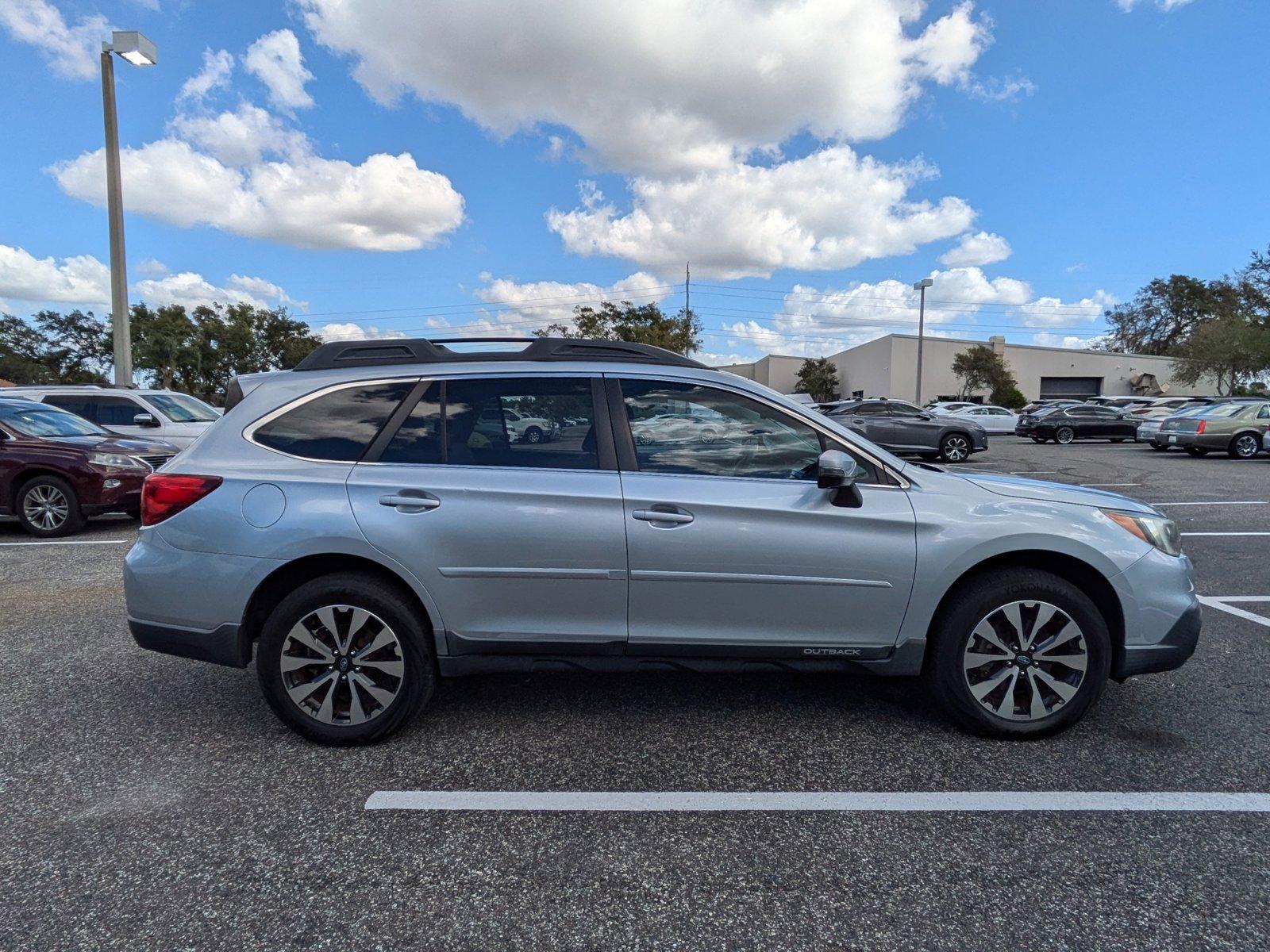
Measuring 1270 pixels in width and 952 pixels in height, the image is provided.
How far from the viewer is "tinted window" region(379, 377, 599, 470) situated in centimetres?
321

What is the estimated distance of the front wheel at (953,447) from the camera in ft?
58.5

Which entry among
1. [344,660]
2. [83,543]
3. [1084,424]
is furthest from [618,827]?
[1084,424]

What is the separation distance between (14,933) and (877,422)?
59.5 ft

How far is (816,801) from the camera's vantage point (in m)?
2.75

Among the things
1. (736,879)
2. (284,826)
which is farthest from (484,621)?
(736,879)

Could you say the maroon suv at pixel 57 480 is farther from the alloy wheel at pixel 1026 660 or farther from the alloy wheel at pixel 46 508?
the alloy wheel at pixel 1026 660

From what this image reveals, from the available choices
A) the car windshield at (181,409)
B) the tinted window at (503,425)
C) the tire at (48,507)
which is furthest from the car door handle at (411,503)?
the car windshield at (181,409)

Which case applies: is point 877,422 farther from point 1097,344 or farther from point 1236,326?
point 1097,344

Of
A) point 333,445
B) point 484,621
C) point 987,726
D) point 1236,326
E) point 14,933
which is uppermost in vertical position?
point 1236,326

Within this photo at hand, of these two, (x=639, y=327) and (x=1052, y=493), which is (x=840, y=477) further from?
(x=639, y=327)

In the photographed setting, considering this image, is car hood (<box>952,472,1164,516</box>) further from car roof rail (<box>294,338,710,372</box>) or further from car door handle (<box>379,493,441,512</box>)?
car door handle (<box>379,493,441,512</box>)

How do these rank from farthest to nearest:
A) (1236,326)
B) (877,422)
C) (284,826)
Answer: (1236,326), (877,422), (284,826)

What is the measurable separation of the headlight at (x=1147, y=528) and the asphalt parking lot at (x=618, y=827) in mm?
863

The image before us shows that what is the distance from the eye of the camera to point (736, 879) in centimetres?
231
